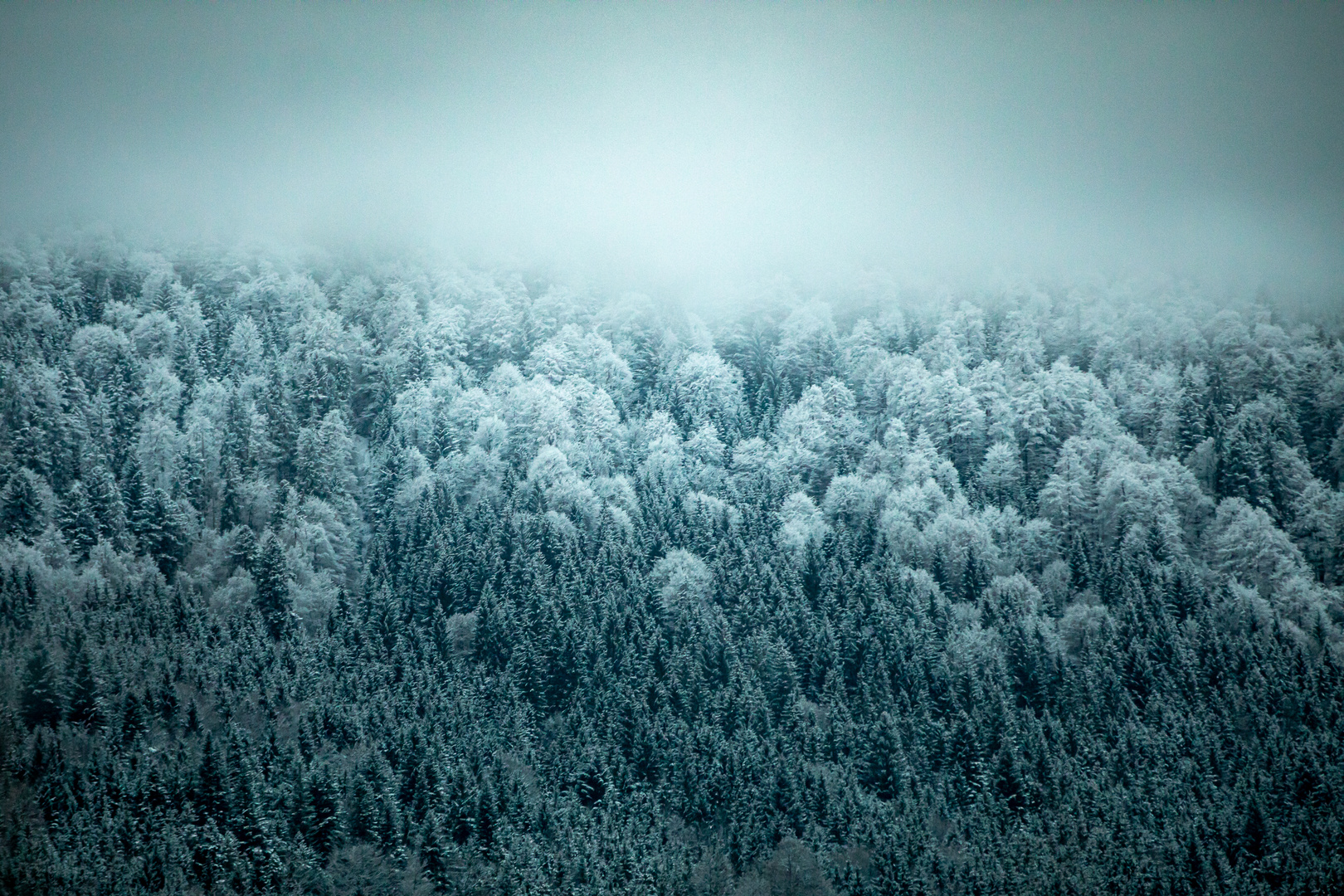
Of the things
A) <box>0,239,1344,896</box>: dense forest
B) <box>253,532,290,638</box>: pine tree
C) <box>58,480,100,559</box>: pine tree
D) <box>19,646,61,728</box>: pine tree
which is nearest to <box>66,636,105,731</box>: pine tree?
<box>0,239,1344,896</box>: dense forest

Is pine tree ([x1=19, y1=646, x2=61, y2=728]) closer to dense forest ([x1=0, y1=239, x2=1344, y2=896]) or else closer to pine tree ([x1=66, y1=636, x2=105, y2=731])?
dense forest ([x1=0, y1=239, x2=1344, y2=896])

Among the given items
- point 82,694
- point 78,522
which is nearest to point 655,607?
point 82,694

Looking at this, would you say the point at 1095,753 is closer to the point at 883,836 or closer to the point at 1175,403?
the point at 883,836

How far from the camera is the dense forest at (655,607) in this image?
4584 inches

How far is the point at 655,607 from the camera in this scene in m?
147

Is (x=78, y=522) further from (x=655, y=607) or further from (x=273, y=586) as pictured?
(x=655, y=607)

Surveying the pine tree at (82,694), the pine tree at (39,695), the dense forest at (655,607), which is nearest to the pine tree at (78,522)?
the dense forest at (655,607)

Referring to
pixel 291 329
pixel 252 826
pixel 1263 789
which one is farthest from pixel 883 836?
pixel 291 329

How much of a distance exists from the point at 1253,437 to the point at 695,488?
70.4m

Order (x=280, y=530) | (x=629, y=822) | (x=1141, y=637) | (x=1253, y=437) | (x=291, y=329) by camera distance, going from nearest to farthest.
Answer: (x=629, y=822) < (x=1141, y=637) < (x=280, y=530) < (x=1253, y=437) < (x=291, y=329)

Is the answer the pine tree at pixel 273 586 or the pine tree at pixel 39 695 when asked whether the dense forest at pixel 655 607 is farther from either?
the pine tree at pixel 273 586

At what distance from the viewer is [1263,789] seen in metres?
119

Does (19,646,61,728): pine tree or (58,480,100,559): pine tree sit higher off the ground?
(58,480,100,559): pine tree

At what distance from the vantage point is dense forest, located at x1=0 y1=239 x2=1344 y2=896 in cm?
11644
